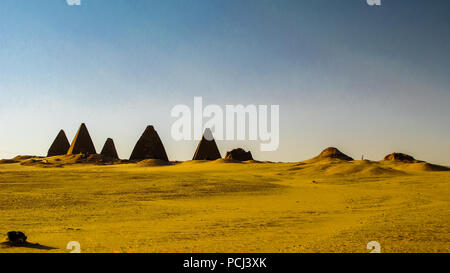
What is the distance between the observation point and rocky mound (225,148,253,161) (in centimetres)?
5411

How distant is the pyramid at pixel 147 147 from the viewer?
5247 cm

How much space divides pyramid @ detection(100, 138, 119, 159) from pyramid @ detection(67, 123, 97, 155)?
187cm

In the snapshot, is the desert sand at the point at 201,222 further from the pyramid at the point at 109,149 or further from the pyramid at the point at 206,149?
the pyramid at the point at 109,149

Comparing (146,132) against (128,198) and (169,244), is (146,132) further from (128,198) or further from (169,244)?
(169,244)

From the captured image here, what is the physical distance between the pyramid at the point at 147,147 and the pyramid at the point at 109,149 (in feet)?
21.8

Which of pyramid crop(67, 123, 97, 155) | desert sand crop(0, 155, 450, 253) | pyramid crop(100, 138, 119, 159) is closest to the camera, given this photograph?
desert sand crop(0, 155, 450, 253)

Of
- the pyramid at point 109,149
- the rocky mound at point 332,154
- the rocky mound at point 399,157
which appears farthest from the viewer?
the pyramid at point 109,149

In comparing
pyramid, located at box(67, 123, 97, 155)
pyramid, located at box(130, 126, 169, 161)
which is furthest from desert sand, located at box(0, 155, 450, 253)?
pyramid, located at box(67, 123, 97, 155)

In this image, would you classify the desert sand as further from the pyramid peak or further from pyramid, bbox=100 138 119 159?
pyramid, bbox=100 138 119 159

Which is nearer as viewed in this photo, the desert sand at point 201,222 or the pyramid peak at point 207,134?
the desert sand at point 201,222

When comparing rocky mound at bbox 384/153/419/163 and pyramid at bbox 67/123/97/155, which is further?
pyramid at bbox 67/123/97/155

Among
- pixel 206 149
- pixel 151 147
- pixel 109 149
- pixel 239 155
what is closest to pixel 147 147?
pixel 151 147

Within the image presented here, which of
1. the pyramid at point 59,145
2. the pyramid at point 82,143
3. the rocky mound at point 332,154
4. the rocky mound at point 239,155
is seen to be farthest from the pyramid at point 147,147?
the rocky mound at point 332,154
